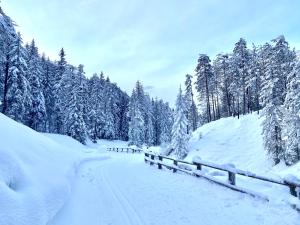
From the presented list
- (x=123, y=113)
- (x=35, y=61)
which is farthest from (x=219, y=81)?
(x=35, y=61)

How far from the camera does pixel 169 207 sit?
8.60 metres

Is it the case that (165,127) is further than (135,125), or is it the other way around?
(165,127)

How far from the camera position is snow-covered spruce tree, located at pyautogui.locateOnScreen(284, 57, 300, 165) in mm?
32719

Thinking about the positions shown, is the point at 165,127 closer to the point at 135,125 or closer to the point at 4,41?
the point at 135,125

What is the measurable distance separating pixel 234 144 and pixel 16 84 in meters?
35.5

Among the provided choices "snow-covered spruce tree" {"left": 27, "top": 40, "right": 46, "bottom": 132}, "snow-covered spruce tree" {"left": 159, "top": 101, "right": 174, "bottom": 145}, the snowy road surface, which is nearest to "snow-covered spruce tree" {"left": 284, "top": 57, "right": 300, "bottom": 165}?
the snowy road surface

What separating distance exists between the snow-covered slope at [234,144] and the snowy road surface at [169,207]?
32.8m

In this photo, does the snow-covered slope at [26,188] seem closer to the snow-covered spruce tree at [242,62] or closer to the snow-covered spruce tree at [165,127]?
the snow-covered spruce tree at [242,62]

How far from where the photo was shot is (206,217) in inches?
296

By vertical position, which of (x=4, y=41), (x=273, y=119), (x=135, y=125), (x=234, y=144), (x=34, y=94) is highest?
(x=34, y=94)

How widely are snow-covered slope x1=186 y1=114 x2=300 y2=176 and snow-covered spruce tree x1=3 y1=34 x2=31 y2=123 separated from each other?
26.1 meters

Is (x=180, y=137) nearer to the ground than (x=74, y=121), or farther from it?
nearer to the ground

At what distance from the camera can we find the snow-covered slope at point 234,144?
4519 cm

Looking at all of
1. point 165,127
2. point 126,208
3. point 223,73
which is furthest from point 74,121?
point 126,208
